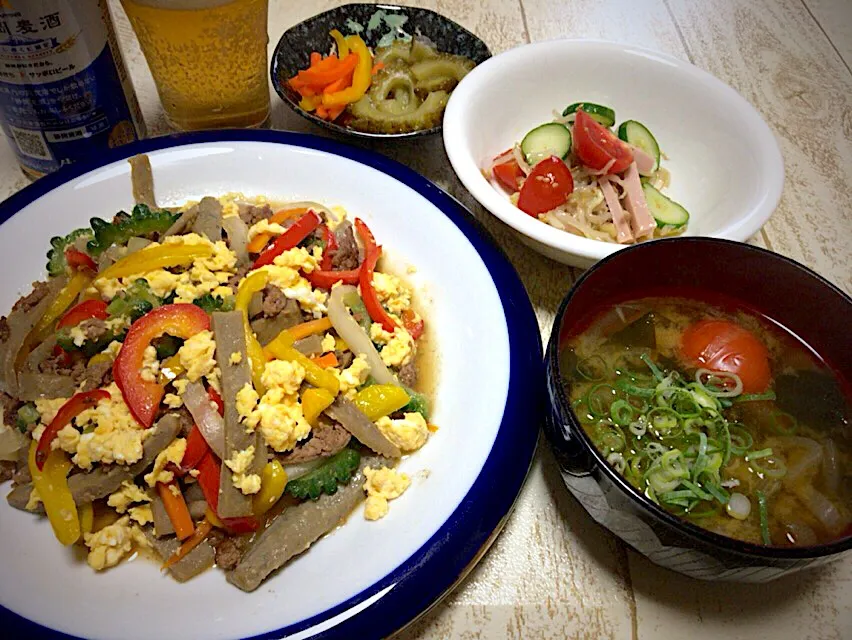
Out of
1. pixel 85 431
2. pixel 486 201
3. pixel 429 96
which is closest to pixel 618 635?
pixel 486 201

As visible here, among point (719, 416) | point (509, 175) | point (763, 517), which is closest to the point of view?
point (763, 517)

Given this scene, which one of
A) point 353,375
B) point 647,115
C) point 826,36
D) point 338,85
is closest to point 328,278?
point 353,375

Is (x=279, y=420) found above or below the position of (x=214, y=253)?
below

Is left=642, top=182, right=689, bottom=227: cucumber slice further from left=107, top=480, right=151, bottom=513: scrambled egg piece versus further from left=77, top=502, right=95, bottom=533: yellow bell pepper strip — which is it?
left=77, top=502, right=95, bottom=533: yellow bell pepper strip

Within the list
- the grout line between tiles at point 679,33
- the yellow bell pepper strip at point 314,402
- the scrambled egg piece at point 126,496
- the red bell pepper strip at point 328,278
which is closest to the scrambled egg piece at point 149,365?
the scrambled egg piece at point 126,496

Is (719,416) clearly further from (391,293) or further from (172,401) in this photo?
(172,401)

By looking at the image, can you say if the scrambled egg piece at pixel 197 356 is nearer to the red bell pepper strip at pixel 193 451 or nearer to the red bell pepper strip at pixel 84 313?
the red bell pepper strip at pixel 193 451

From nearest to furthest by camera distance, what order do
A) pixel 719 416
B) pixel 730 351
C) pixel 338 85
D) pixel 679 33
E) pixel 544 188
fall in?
pixel 719 416, pixel 730 351, pixel 544 188, pixel 338 85, pixel 679 33
